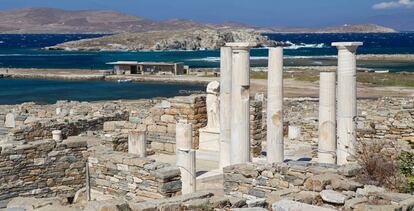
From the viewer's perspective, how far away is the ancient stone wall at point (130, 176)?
478 inches

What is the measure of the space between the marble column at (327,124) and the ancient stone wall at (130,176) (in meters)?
3.26

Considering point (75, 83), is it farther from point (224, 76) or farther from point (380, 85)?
point (224, 76)

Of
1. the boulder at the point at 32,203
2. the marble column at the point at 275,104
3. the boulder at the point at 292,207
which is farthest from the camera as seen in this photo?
the marble column at the point at 275,104

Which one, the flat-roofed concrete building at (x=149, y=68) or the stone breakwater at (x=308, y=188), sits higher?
the stone breakwater at (x=308, y=188)

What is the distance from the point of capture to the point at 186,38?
15012 cm

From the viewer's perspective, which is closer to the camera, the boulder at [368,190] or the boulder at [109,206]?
the boulder at [109,206]

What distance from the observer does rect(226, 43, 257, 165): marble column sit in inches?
537

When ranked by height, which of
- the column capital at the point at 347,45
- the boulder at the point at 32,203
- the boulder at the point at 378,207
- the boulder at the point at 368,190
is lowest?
the boulder at the point at 32,203

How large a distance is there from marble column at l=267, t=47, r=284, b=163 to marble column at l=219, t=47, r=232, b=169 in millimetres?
1234

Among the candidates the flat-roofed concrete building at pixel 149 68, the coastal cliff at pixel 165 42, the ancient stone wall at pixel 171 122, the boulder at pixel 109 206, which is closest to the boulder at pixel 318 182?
the boulder at pixel 109 206

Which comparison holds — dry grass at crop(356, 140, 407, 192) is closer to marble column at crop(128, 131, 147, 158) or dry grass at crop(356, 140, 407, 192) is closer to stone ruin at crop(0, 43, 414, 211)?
stone ruin at crop(0, 43, 414, 211)

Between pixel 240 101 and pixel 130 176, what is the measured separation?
264 cm

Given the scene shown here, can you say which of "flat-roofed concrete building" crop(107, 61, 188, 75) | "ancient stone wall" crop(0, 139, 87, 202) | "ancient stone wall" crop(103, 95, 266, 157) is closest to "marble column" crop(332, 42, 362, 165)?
"ancient stone wall" crop(103, 95, 266, 157)

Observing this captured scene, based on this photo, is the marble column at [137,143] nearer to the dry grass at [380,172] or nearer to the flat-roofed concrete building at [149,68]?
the dry grass at [380,172]
